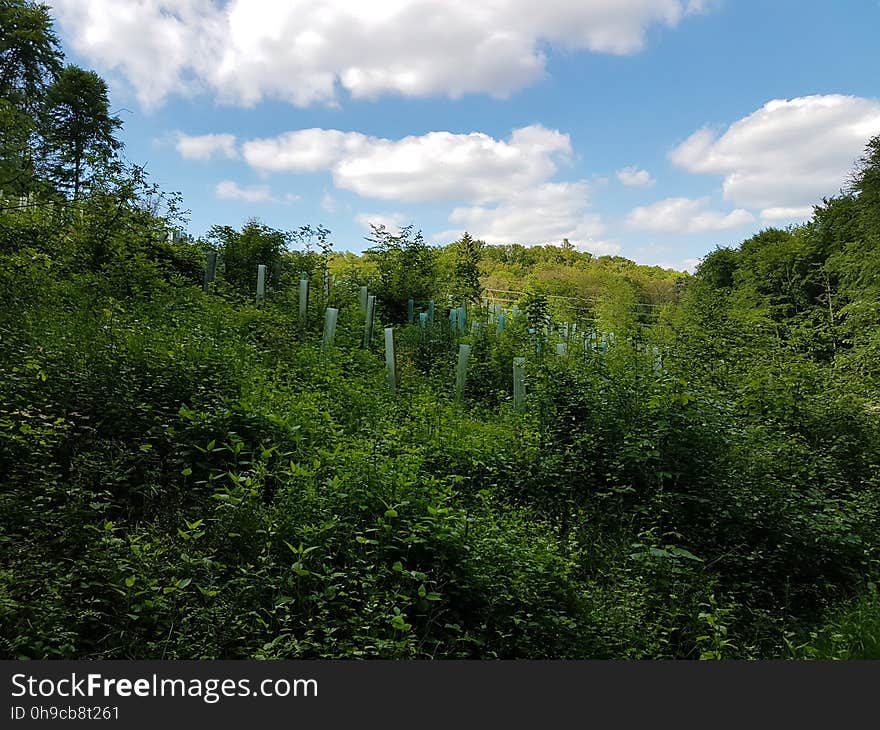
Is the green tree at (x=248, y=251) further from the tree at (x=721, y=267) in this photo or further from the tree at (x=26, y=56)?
the tree at (x=721, y=267)

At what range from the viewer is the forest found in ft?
10.6

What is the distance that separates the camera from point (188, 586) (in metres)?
3.32

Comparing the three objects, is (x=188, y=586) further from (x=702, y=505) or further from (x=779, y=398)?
(x=779, y=398)

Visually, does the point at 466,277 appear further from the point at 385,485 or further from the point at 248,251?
the point at 385,485

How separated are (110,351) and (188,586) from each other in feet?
9.81

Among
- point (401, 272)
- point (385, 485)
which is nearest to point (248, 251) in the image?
point (401, 272)

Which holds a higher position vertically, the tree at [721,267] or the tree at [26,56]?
the tree at [26,56]

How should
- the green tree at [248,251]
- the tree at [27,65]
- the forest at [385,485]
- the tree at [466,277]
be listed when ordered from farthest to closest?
the tree at [27,65]
the tree at [466,277]
the green tree at [248,251]
the forest at [385,485]

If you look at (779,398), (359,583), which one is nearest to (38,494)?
(359,583)

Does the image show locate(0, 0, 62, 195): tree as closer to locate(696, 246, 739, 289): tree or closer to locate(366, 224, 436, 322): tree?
locate(366, 224, 436, 322): tree

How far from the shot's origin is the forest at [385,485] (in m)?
3.23

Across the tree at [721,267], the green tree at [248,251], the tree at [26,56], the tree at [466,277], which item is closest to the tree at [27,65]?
the tree at [26,56]

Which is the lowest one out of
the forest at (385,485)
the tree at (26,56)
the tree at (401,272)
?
the forest at (385,485)

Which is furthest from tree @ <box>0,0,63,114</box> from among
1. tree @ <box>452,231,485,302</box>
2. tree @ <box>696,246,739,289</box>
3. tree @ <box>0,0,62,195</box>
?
tree @ <box>696,246,739,289</box>
